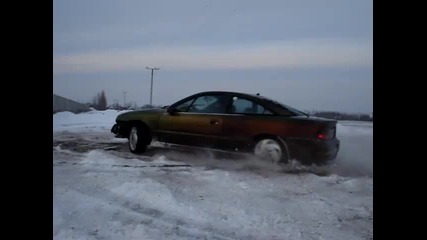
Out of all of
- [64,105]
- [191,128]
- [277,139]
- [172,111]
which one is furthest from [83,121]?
[277,139]

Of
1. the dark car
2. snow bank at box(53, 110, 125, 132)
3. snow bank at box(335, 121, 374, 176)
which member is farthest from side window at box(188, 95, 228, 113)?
snow bank at box(335, 121, 374, 176)

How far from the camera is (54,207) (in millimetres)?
2316

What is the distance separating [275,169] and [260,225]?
33 centimetres

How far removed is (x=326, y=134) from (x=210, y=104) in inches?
27.5

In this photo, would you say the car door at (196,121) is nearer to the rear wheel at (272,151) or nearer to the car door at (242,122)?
the car door at (242,122)

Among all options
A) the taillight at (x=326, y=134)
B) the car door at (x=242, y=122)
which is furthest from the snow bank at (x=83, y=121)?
the taillight at (x=326, y=134)

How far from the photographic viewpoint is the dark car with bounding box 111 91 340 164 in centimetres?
218

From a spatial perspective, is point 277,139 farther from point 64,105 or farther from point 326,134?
point 64,105

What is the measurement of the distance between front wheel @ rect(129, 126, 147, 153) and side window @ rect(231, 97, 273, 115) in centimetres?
60

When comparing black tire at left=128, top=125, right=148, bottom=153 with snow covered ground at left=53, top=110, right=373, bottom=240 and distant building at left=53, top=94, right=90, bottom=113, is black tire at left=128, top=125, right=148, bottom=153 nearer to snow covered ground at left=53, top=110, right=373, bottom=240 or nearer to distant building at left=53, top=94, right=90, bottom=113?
snow covered ground at left=53, top=110, right=373, bottom=240

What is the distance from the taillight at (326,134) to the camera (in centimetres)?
216

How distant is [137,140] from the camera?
7.82ft
